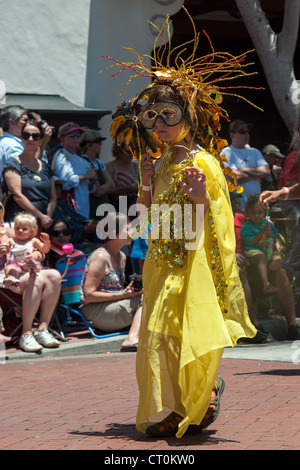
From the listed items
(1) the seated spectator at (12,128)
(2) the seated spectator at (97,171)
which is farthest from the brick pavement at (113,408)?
(2) the seated spectator at (97,171)

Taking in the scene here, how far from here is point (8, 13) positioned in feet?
43.3

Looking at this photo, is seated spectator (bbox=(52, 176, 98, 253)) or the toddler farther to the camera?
seated spectator (bbox=(52, 176, 98, 253))

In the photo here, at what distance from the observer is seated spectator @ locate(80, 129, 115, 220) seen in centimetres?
1162

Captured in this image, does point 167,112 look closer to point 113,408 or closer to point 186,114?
point 186,114

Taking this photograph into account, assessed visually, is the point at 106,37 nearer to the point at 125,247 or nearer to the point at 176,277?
the point at 125,247

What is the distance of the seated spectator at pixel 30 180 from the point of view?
10.1 meters

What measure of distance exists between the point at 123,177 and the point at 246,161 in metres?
1.54

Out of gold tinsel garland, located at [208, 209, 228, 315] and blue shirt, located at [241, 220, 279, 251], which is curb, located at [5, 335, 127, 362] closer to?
blue shirt, located at [241, 220, 279, 251]

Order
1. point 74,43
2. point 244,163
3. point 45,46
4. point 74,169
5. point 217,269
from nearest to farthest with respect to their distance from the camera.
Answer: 1. point 217,269
2. point 74,169
3. point 244,163
4. point 45,46
5. point 74,43

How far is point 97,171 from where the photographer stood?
11.7m

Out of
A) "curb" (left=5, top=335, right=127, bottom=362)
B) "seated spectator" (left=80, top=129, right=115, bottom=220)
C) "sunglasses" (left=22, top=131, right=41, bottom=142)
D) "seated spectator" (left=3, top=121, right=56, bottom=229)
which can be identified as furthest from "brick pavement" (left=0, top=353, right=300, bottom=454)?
"seated spectator" (left=80, top=129, right=115, bottom=220)

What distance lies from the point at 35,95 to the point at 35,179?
3.24 metres

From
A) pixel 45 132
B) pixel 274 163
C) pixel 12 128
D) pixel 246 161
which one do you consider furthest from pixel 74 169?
pixel 274 163
